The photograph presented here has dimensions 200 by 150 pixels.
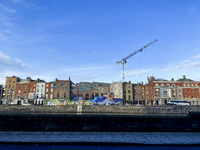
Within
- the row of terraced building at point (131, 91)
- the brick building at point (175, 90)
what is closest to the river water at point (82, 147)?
the row of terraced building at point (131, 91)

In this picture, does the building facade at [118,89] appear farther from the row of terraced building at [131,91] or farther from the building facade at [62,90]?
the building facade at [62,90]

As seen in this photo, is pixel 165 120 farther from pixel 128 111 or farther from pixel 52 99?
pixel 52 99

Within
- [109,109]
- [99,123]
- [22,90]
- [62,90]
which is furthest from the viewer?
[62,90]

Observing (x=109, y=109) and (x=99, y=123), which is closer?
(x=99, y=123)

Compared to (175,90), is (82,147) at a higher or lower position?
lower

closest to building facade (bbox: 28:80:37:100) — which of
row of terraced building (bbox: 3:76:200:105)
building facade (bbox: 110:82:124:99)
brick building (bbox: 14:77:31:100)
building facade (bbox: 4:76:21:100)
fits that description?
row of terraced building (bbox: 3:76:200:105)

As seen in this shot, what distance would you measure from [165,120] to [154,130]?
1.07 meters

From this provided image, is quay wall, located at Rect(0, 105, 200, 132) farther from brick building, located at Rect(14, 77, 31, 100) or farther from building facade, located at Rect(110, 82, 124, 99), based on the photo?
building facade, located at Rect(110, 82, 124, 99)

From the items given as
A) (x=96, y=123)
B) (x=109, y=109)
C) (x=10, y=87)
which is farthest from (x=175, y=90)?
(x=10, y=87)

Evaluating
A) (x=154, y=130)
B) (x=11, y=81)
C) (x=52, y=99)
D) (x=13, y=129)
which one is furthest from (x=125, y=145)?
(x=11, y=81)

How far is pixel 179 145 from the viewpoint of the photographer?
7652 mm

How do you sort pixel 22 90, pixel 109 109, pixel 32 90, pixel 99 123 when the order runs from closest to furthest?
pixel 99 123
pixel 109 109
pixel 22 90
pixel 32 90

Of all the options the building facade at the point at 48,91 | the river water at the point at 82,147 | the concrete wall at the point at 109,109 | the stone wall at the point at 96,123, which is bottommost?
the concrete wall at the point at 109,109

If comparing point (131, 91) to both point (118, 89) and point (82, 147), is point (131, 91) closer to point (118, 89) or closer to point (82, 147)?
point (118, 89)
